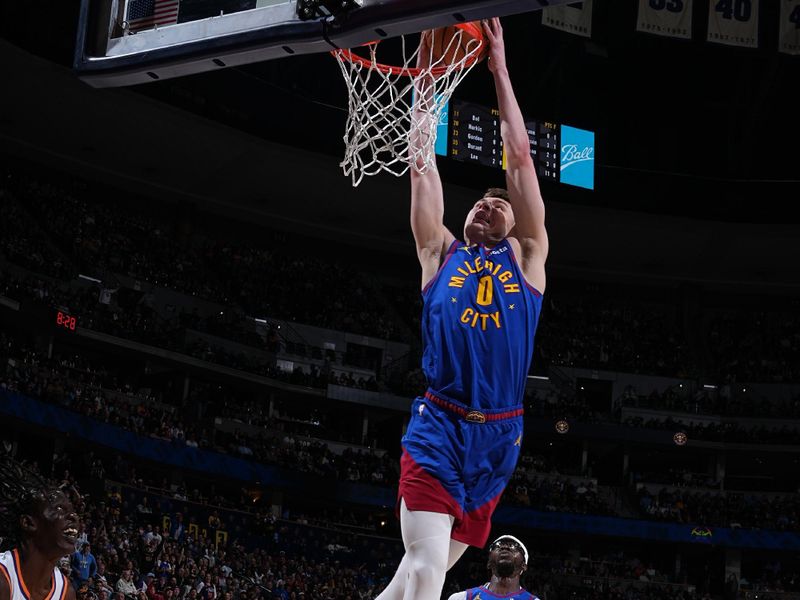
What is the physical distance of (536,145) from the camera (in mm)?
31453

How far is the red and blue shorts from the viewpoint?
5.24 metres

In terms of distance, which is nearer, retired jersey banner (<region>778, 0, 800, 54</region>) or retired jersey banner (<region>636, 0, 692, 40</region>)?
retired jersey banner (<region>636, 0, 692, 40</region>)

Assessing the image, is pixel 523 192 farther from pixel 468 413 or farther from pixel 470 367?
pixel 468 413

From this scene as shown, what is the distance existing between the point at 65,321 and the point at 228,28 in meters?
23.6

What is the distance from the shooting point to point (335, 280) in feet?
128

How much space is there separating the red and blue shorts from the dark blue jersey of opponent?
8cm

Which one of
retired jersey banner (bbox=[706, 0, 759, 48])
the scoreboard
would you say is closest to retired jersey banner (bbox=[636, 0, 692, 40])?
retired jersey banner (bbox=[706, 0, 759, 48])

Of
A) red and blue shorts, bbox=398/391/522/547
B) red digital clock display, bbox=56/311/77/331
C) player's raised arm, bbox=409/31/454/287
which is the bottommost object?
red and blue shorts, bbox=398/391/522/547

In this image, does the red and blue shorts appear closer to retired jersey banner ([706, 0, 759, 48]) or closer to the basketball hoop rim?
the basketball hoop rim

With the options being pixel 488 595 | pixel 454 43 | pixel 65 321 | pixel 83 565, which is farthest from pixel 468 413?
pixel 65 321

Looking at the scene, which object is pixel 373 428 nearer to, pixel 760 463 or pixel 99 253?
pixel 99 253

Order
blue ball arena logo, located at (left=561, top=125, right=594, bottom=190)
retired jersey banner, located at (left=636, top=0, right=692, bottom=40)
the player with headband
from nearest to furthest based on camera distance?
the player with headband, retired jersey banner, located at (left=636, top=0, right=692, bottom=40), blue ball arena logo, located at (left=561, top=125, right=594, bottom=190)

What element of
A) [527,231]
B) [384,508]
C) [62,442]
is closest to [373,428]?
[384,508]

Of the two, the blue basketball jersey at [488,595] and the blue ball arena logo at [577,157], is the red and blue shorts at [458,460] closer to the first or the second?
the blue basketball jersey at [488,595]
